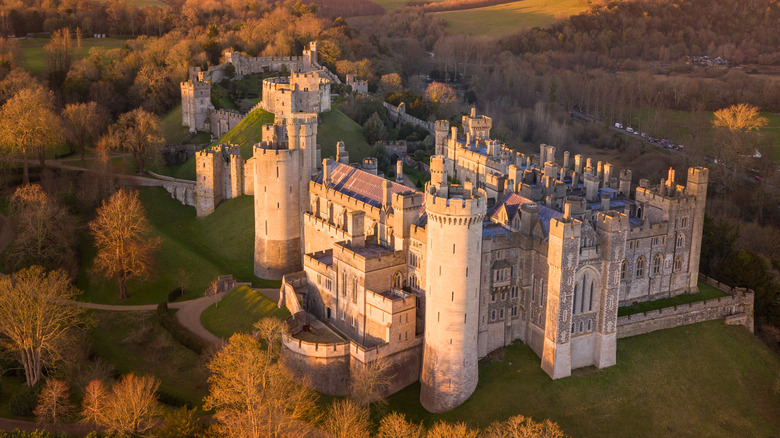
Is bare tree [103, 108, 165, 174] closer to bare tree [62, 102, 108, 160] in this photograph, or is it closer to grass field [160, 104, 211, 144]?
bare tree [62, 102, 108, 160]

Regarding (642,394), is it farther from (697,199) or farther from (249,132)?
(249,132)

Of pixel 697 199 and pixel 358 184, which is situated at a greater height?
pixel 358 184

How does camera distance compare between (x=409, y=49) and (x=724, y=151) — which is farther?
(x=409, y=49)

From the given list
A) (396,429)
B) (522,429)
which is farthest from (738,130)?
(396,429)

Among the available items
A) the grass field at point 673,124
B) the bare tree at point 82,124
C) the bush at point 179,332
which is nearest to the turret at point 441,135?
the bush at point 179,332

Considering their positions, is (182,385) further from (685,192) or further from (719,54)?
(719,54)

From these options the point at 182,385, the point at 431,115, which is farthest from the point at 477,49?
the point at 182,385

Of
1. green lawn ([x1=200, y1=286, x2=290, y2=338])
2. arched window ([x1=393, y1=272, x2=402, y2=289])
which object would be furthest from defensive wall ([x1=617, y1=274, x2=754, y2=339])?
green lawn ([x1=200, y1=286, x2=290, y2=338])
